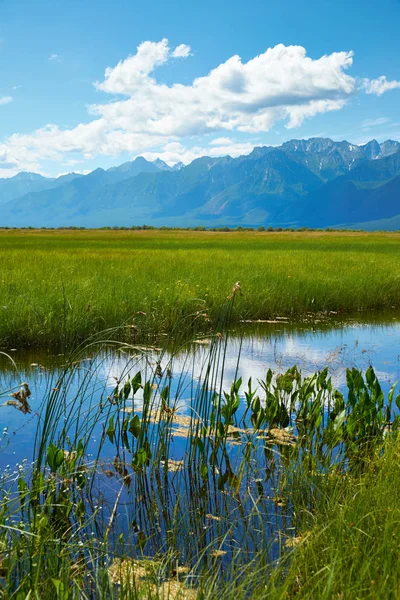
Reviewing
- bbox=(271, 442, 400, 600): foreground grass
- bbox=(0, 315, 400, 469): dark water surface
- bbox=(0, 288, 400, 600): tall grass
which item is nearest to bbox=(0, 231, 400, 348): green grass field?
bbox=(0, 315, 400, 469): dark water surface

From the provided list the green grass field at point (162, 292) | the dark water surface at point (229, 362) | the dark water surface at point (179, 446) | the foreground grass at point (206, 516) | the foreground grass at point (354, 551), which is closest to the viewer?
the foreground grass at point (354, 551)

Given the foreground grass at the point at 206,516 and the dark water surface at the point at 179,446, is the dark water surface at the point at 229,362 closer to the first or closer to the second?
the dark water surface at the point at 179,446

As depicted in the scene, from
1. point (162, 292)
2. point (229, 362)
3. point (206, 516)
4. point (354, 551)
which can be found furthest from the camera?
point (162, 292)

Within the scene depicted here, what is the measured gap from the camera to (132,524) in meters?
4.77

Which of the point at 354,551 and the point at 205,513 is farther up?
the point at 354,551

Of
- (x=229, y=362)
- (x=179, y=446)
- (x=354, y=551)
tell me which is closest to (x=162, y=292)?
(x=229, y=362)

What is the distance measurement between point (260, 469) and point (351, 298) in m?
12.8

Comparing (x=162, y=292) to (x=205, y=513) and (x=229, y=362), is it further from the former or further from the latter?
(x=205, y=513)

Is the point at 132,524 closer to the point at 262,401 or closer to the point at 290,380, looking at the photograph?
the point at 290,380

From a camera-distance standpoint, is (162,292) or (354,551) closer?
(354,551)

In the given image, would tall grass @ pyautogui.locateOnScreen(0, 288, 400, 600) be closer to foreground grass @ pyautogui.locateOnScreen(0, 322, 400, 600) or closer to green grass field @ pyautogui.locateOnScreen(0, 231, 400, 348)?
foreground grass @ pyautogui.locateOnScreen(0, 322, 400, 600)

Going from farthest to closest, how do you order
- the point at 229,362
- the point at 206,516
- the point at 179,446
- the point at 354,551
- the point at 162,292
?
the point at 162,292
the point at 229,362
the point at 179,446
the point at 206,516
the point at 354,551

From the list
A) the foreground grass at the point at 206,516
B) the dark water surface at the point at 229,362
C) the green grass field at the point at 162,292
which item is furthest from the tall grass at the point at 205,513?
the green grass field at the point at 162,292

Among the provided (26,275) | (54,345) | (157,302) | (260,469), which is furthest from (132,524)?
(26,275)
